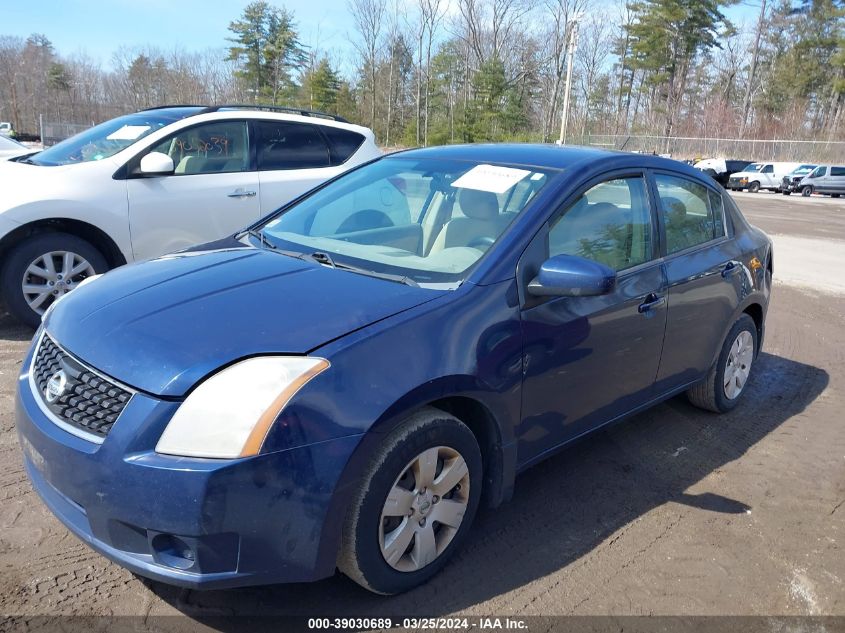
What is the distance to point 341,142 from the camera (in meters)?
7.16

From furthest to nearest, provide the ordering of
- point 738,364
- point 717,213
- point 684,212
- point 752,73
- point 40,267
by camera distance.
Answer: point 752,73 < point 40,267 < point 738,364 < point 717,213 < point 684,212

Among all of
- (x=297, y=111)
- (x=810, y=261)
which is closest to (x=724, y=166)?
(x=810, y=261)

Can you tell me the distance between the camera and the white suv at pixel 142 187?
17.2 ft

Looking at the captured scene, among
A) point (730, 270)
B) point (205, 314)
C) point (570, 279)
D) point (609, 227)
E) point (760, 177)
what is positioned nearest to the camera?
point (205, 314)

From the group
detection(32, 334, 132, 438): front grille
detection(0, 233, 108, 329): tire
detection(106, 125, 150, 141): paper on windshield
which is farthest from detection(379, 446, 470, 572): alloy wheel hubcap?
detection(106, 125, 150, 141): paper on windshield

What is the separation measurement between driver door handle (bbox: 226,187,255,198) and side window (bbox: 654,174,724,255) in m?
3.79

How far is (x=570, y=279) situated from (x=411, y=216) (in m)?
1.07

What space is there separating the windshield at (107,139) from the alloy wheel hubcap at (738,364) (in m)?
4.93

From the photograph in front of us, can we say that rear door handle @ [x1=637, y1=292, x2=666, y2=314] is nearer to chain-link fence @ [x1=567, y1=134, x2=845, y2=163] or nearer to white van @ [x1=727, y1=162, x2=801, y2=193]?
white van @ [x1=727, y1=162, x2=801, y2=193]

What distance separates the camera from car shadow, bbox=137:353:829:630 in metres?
2.55

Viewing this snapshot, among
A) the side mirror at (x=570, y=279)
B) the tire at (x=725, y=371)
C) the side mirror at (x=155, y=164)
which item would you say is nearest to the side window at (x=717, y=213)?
the tire at (x=725, y=371)

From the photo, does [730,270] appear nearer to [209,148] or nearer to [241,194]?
[241,194]

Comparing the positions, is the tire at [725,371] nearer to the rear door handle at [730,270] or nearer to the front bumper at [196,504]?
the rear door handle at [730,270]

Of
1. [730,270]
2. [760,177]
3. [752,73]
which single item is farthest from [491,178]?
[752,73]
